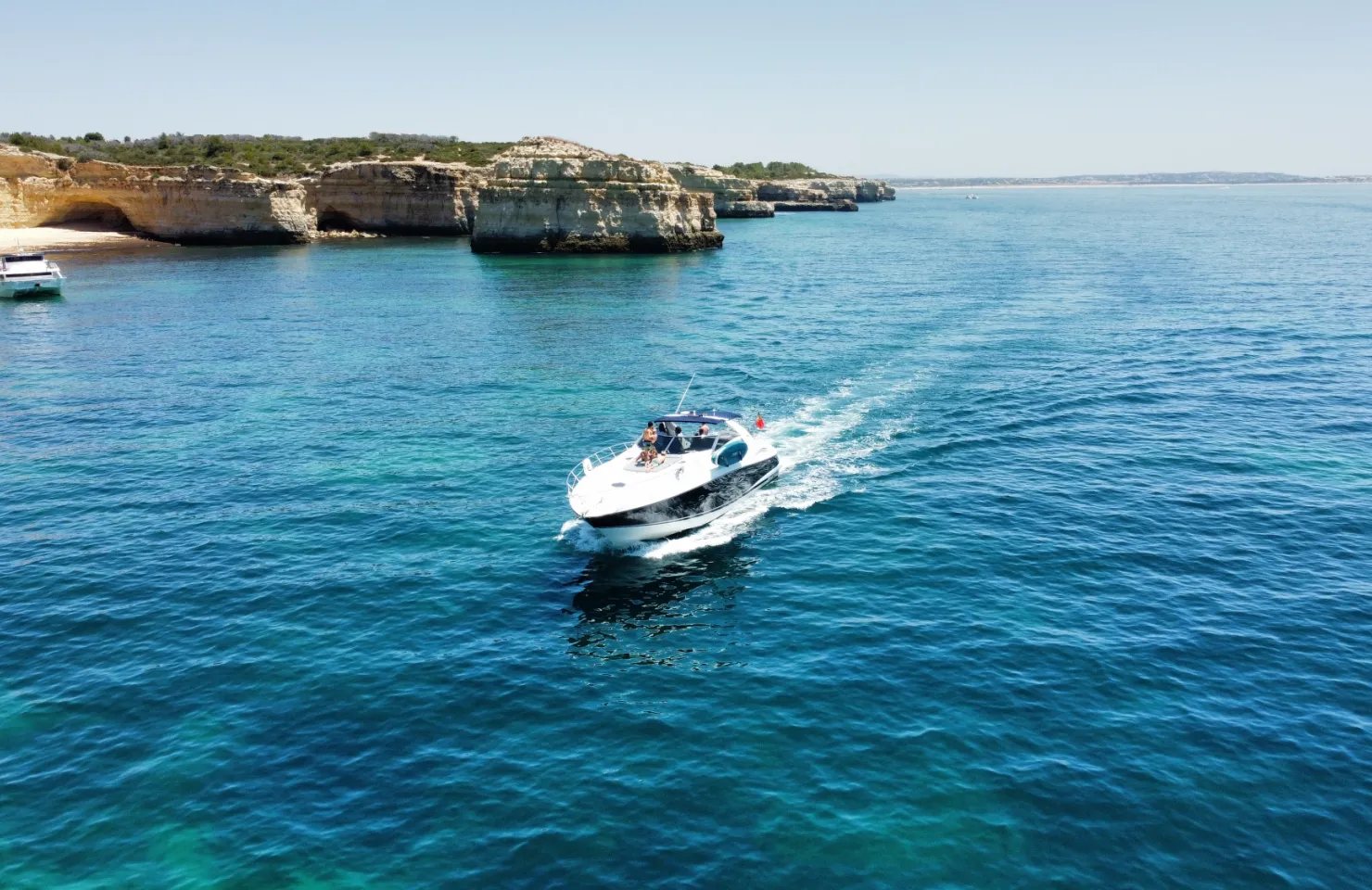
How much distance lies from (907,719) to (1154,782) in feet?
16.6

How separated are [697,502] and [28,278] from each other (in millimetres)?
71338

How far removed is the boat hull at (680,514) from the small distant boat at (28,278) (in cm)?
6978

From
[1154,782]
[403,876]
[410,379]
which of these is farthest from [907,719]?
[410,379]

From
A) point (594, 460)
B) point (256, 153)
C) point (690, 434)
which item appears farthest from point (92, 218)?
point (690, 434)

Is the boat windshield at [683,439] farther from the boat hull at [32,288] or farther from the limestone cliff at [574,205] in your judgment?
the limestone cliff at [574,205]

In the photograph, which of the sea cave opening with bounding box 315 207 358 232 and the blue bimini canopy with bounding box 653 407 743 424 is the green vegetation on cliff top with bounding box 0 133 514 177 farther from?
the blue bimini canopy with bounding box 653 407 743 424

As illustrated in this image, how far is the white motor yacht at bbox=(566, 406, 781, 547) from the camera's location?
29.2 meters

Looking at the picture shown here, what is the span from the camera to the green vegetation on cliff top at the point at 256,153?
122 m

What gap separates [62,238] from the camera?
351 ft

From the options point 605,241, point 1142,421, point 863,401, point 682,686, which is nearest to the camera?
point 682,686

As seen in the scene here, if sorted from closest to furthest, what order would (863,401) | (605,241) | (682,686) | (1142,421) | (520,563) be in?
(682,686), (520,563), (1142,421), (863,401), (605,241)

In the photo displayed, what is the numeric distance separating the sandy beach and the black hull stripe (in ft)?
320

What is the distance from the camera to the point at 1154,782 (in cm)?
1877

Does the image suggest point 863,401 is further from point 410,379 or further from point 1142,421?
point 410,379
